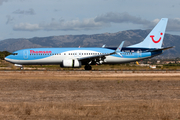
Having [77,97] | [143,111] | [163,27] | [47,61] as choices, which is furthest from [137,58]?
[143,111]

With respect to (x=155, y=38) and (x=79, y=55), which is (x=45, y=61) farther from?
(x=155, y=38)

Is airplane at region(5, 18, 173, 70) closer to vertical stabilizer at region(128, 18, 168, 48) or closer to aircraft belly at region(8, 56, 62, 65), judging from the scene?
aircraft belly at region(8, 56, 62, 65)

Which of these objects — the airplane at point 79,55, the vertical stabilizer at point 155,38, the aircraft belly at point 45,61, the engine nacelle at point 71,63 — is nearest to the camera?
the engine nacelle at point 71,63

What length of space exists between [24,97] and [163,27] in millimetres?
34568

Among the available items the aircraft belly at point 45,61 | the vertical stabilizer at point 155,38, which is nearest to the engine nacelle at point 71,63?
the aircraft belly at point 45,61

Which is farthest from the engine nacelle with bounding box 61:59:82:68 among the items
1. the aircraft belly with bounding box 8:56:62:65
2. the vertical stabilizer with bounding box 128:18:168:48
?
the vertical stabilizer with bounding box 128:18:168:48

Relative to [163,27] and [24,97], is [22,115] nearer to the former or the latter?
[24,97]

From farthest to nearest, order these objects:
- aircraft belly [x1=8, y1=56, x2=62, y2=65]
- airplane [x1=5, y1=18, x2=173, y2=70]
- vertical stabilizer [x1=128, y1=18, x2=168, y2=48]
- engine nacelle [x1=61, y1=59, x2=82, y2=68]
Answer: vertical stabilizer [x1=128, y1=18, x2=168, y2=48] < aircraft belly [x1=8, y1=56, x2=62, y2=65] < airplane [x1=5, y1=18, x2=173, y2=70] < engine nacelle [x1=61, y1=59, x2=82, y2=68]

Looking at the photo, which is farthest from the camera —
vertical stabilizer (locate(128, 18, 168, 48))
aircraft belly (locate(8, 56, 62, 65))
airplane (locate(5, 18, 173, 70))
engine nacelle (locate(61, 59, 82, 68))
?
vertical stabilizer (locate(128, 18, 168, 48))

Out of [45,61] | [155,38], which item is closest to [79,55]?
[45,61]

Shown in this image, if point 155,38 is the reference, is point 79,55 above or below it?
below

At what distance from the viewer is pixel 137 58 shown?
42.2 meters

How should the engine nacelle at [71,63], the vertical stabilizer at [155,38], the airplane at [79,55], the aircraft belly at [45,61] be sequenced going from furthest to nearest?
the vertical stabilizer at [155,38], the aircraft belly at [45,61], the airplane at [79,55], the engine nacelle at [71,63]

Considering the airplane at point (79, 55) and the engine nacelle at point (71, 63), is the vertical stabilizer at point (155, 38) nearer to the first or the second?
the airplane at point (79, 55)
